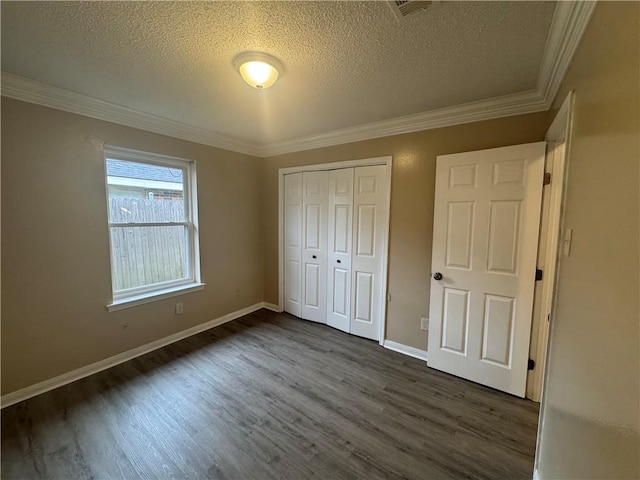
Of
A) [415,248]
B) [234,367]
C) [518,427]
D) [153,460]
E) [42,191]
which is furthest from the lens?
[415,248]

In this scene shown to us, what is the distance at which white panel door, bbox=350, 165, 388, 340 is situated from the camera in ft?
9.47

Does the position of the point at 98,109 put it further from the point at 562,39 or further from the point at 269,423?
the point at 562,39

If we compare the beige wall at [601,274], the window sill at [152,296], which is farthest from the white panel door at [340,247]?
the beige wall at [601,274]

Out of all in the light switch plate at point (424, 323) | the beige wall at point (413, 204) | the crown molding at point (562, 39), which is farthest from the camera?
the light switch plate at point (424, 323)

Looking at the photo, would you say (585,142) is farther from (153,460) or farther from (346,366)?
(153,460)

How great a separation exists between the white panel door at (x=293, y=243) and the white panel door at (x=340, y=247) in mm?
494

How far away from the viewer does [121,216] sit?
2.56m

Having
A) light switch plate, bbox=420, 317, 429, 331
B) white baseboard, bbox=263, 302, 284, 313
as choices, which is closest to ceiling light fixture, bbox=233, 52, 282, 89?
light switch plate, bbox=420, 317, 429, 331

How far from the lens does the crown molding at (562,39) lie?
113 centimetres

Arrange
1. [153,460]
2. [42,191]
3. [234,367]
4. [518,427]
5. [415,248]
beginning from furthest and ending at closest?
[415,248] < [234,367] < [42,191] < [518,427] < [153,460]

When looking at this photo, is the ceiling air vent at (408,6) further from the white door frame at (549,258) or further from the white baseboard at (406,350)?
the white baseboard at (406,350)

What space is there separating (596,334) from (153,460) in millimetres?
2261

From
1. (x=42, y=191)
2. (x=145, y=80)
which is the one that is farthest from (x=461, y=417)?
(x=42, y=191)

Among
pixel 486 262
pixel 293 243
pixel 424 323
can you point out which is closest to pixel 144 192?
pixel 293 243
